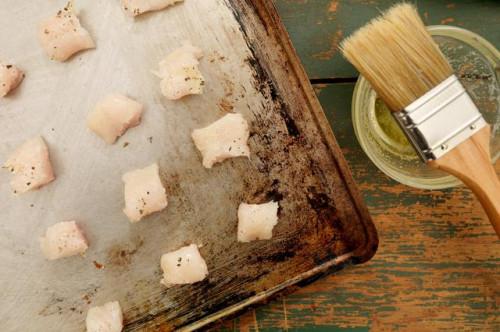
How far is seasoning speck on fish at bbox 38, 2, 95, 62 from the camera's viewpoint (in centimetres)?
A: 124

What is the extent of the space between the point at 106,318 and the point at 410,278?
0.68 metres

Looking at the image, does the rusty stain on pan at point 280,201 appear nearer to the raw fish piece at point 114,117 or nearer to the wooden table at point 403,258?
the wooden table at point 403,258

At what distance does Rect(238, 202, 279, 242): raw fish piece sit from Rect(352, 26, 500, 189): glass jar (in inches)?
9.6

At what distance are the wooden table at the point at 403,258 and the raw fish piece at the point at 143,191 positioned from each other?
0.32 m

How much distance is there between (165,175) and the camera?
128 cm

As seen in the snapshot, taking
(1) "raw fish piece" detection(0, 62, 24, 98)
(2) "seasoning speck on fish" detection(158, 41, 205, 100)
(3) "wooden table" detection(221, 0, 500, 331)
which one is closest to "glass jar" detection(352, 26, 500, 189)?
(3) "wooden table" detection(221, 0, 500, 331)

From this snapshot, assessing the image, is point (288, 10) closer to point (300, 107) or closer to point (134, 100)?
point (300, 107)

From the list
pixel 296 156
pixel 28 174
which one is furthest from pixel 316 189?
pixel 28 174

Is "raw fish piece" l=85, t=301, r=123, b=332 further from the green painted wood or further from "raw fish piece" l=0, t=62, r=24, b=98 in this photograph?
the green painted wood

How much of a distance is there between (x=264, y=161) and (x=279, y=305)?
33 centimetres

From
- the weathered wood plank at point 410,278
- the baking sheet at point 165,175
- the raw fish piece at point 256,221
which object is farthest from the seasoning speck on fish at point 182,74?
the weathered wood plank at point 410,278

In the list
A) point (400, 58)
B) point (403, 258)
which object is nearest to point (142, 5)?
point (400, 58)

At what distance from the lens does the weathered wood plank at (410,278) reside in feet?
4.24

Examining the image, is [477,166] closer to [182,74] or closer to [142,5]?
[182,74]
